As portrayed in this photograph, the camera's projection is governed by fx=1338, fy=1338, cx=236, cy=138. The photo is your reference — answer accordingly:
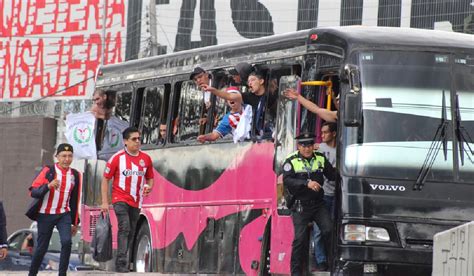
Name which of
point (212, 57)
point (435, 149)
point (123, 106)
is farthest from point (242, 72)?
point (123, 106)

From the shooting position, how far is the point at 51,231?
54.5ft

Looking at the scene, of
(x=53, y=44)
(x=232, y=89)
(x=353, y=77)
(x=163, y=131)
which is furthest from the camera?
(x=53, y=44)

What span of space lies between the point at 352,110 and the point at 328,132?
0.87 metres

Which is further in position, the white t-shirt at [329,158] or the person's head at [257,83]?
the person's head at [257,83]

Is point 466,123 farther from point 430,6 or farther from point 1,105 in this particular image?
point 1,105

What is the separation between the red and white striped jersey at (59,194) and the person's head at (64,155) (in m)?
0.08

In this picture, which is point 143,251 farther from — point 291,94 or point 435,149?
point 435,149

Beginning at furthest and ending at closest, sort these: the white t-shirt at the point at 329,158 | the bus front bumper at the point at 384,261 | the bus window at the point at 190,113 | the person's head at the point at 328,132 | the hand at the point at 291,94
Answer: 1. the bus window at the point at 190,113
2. the hand at the point at 291,94
3. the white t-shirt at the point at 329,158
4. the person's head at the point at 328,132
5. the bus front bumper at the point at 384,261

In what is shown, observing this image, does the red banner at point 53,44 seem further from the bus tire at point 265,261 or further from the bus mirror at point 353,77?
the bus mirror at point 353,77

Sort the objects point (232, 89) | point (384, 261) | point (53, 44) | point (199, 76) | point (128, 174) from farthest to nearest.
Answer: point (53, 44)
point (199, 76)
point (232, 89)
point (128, 174)
point (384, 261)

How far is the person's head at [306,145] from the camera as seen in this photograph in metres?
14.7

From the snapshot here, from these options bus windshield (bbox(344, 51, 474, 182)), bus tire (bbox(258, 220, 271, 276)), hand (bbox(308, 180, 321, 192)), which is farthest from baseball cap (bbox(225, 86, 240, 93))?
bus windshield (bbox(344, 51, 474, 182))

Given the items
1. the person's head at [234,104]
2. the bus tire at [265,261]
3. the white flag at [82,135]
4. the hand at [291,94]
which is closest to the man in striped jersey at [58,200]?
the person's head at [234,104]

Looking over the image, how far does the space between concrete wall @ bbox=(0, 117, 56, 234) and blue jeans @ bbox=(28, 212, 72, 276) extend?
35652 millimetres
